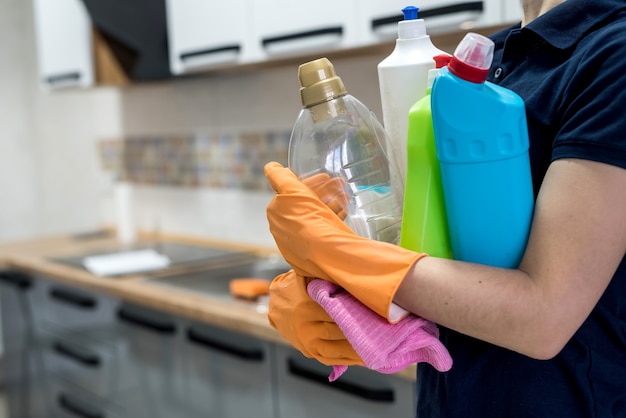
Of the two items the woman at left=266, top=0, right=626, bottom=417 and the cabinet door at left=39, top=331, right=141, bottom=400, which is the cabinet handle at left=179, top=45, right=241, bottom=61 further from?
the woman at left=266, top=0, right=626, bottom=417

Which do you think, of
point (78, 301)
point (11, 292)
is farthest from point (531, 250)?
point (11, 292)

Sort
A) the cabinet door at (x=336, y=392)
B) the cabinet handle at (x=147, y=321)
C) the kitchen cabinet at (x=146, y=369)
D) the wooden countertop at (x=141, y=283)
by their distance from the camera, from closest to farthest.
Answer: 1. the cabinet door at (x=336, y=392)
2. the kitchen cabinet at (x=146, y=369)
3. the wooden countertop at (x=141, y=283)
4. the cabinet handle at (x=147, y=321)

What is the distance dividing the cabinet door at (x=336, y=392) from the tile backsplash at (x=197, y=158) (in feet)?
2.73

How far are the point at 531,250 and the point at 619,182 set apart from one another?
0.10 m

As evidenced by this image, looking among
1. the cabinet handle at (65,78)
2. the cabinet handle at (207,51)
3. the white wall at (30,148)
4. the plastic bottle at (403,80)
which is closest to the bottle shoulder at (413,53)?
the plastic bottle at (403,80)

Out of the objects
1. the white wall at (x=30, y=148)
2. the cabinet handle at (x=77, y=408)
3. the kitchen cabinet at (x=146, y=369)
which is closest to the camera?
the kitchen cabinet at (x=146, y=369)

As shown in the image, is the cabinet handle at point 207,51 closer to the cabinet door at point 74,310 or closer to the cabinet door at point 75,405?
the cabinet door at point 74,310

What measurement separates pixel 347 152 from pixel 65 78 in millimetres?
2060

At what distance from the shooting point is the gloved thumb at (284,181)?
817mm

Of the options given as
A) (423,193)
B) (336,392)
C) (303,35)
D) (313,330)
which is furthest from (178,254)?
(423,193)

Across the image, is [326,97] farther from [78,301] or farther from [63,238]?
[63,238]

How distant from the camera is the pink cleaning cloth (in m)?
0.76

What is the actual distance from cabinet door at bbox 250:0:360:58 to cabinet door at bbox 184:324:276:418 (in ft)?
2.36

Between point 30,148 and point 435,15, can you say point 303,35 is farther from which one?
point 30,148
